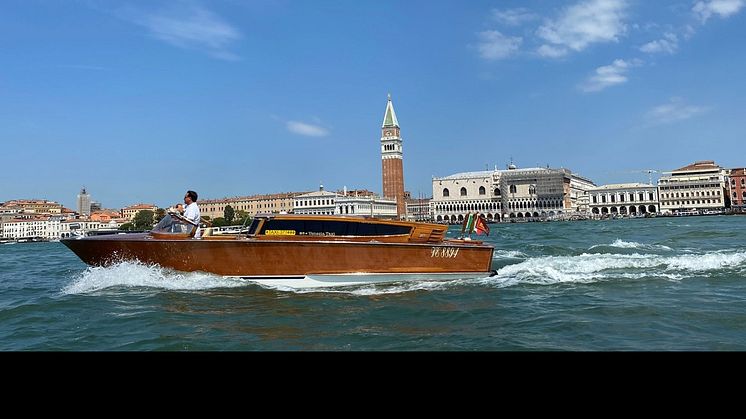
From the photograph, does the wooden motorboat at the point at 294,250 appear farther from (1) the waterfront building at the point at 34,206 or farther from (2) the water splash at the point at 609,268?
(1) the waterfront building at the point at 34,206

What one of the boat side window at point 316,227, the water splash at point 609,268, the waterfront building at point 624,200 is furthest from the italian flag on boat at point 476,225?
the waterfront building at point 624,200

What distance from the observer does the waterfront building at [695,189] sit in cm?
10538

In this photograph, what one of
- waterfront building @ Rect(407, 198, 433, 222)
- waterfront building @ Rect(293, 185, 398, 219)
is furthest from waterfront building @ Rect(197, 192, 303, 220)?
waterfront building @ Rect(407, 198, 433, 222)

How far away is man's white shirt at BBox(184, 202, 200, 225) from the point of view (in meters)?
11.2

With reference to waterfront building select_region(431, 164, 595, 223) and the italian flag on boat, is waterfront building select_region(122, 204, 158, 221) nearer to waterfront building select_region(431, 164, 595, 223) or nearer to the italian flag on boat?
waterfront building select_region(431, 164, 595, 223)

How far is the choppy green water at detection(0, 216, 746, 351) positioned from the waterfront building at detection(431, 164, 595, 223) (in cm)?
10840

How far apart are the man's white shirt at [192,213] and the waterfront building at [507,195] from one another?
365 ft

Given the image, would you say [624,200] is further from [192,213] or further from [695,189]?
[192,213]
